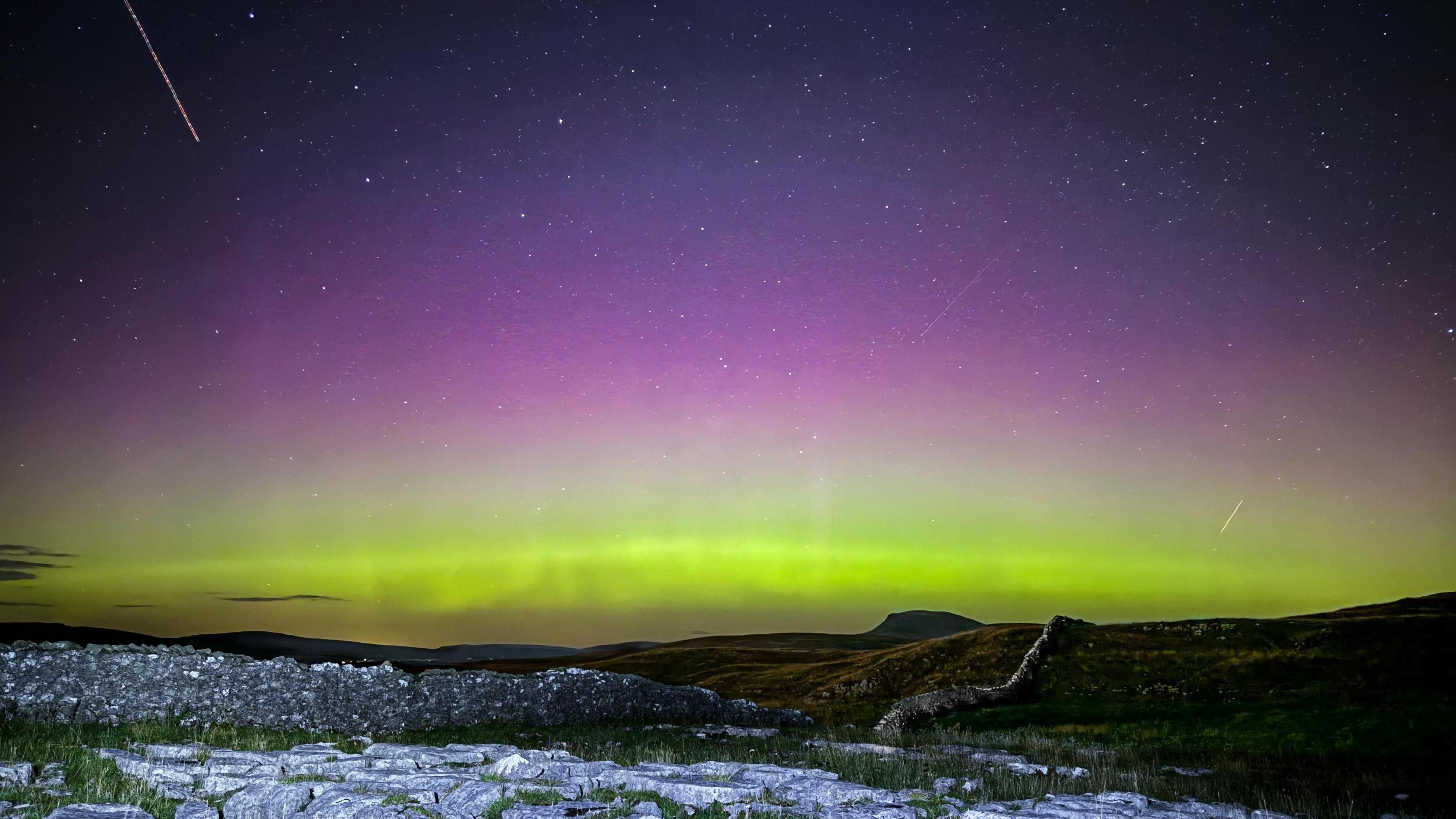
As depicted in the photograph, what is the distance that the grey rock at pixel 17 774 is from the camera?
35.5 feet

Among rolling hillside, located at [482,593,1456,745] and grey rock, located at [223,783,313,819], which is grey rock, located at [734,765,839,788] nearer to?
grey rock, located at [223,783,313,819]

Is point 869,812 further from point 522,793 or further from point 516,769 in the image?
point 516,769

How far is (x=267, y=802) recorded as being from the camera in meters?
10.1

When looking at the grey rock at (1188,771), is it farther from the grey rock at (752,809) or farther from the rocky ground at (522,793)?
the grey rock at (752,809)

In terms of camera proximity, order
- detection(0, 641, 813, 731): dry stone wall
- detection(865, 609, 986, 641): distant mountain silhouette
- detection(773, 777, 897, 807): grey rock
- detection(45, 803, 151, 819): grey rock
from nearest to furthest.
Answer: detection(45, 803, 151, 819): grey rock, detection(773, 777, 897, 807): grey rock, detection(0, 641, 813, 731): dry stone wall, detection(865, 609, 986, 641): distant mountain silhouette

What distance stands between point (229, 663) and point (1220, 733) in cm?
2715

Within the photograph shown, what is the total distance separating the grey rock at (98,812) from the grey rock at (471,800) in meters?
3.19

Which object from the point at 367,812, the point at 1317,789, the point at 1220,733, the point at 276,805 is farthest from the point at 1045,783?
the point at 1220,733

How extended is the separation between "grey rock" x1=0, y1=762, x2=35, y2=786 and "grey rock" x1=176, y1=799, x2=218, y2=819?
2.46m

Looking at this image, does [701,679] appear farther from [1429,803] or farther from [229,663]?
[1429,803]

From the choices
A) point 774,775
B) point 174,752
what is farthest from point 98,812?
point 774,775

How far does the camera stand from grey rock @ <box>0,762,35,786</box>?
426 inches

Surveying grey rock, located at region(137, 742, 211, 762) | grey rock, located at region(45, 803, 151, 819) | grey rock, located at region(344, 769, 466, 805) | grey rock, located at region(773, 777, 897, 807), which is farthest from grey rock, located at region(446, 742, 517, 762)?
grey rock, located at region(45, 803, 151, 819)

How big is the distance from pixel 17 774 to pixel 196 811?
3.35 meters
